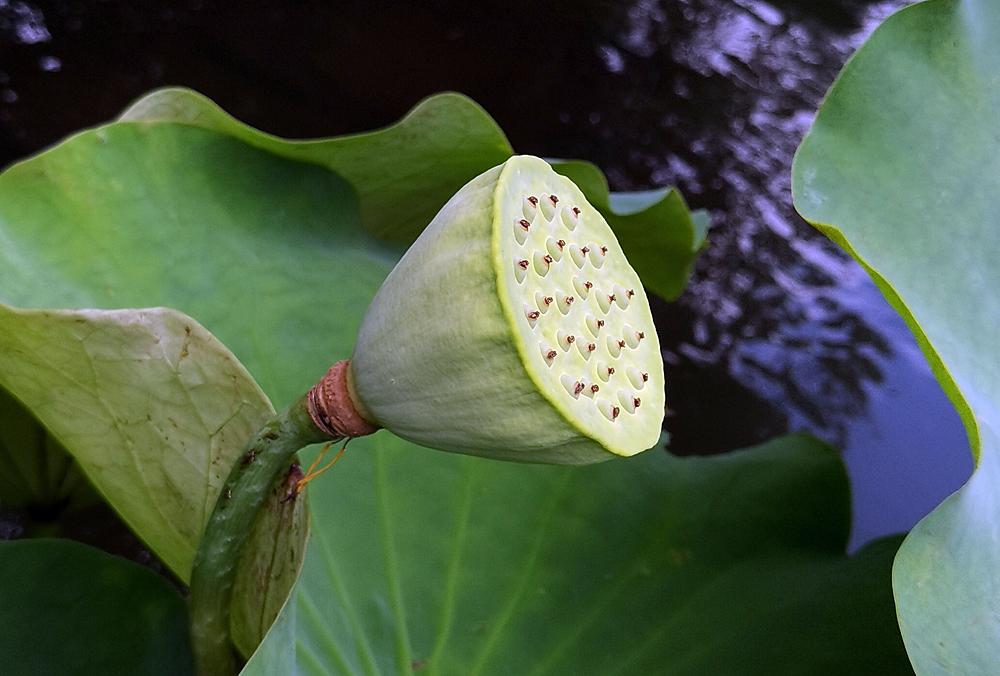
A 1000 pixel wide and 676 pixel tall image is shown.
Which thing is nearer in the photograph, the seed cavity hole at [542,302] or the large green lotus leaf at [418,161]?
the seed cavity hole at [542,302]

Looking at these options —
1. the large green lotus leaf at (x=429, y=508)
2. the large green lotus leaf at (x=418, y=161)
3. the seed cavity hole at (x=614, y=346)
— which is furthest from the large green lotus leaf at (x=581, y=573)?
the seed cavity hole at (x=614, y=346)

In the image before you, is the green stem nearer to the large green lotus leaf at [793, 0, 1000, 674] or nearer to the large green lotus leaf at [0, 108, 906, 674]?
the large green lotus leaf at [0, 108, 906, 674]

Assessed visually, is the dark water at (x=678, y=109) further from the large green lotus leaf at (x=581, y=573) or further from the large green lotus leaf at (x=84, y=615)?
the large green lotus leaf at (x=84, y=615)

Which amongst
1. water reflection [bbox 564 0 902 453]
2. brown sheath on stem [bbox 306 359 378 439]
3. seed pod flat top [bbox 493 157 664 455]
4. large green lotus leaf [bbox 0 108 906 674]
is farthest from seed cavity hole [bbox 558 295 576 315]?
water reflection [bbox 564 0 902 453]

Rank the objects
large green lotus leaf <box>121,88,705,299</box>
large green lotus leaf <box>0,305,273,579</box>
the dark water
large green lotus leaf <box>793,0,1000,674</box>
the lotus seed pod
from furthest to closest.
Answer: the dark water → large green lotus leaf <box>121,88,705,299</box> → large green lotus leaf <box>793,0,1000,674</box> → large green lotus leaf <box>0,305,273,579</box> → the lotus seed pod

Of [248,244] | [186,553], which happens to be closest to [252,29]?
[248,244]
